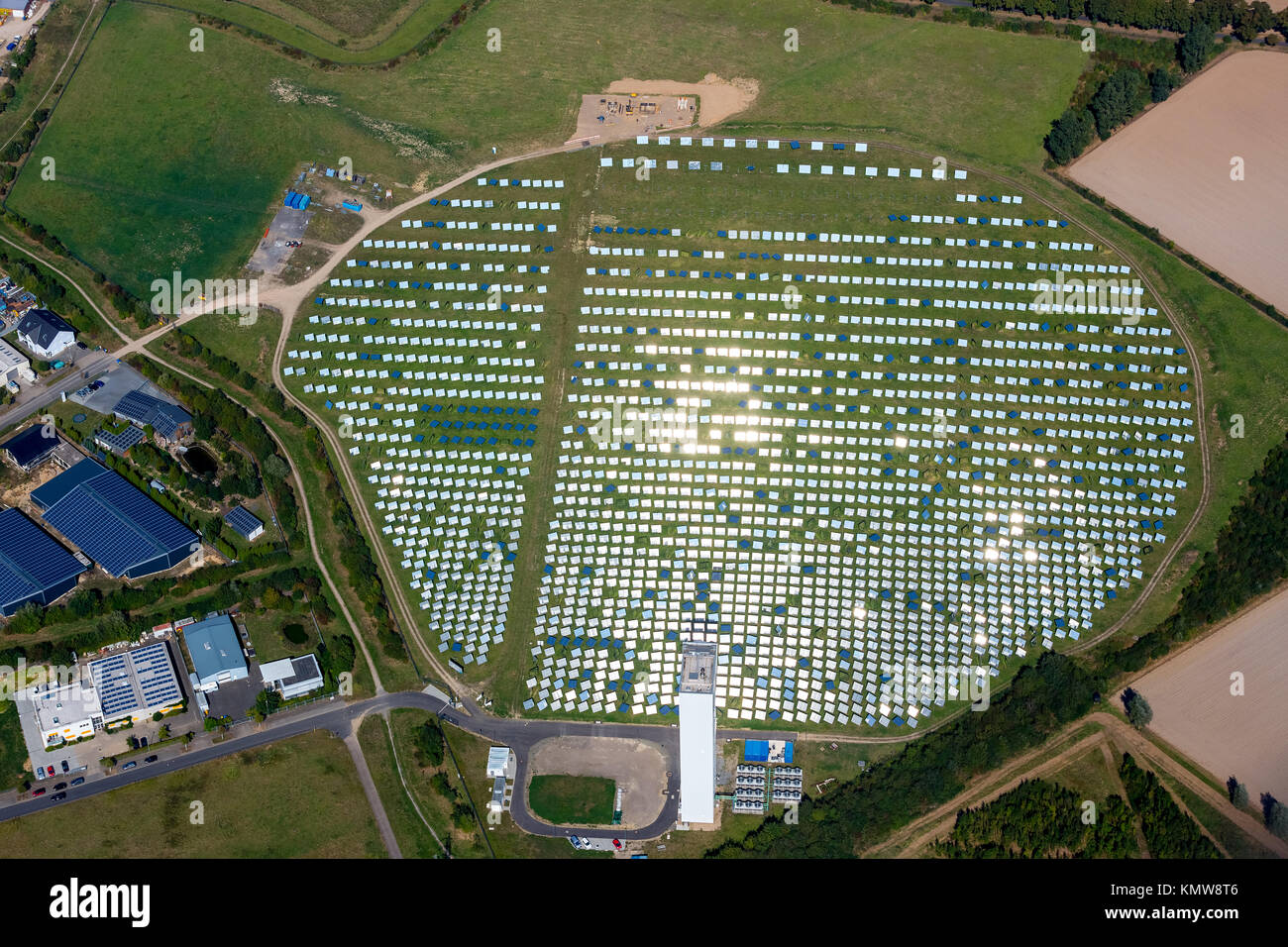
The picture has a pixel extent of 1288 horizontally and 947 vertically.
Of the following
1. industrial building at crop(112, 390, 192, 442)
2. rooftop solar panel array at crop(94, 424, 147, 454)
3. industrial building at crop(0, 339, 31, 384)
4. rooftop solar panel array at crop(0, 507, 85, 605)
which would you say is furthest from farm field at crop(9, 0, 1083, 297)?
rooftop solar panel array at crop(0, 507, 85, 605)

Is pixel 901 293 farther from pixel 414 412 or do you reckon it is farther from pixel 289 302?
pixel 289 302

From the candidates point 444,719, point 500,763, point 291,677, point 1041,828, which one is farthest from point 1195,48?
point 291,677

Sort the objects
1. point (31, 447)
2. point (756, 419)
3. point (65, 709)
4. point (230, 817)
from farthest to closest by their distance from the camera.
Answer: point (756, 419)
point (31, 447)
point (65, 709)
point (230, 817)

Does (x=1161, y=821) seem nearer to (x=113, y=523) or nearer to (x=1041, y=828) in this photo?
(x=1041, y=828)

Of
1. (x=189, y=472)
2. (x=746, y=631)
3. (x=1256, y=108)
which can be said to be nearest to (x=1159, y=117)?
(x=1256, y=108)

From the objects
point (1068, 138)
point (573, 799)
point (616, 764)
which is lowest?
point (573, 799)

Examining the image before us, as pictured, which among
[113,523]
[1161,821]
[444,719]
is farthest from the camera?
[113,523]

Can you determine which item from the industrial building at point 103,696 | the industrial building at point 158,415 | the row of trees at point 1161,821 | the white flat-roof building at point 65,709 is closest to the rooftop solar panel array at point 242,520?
the industrial building at point 158,415
